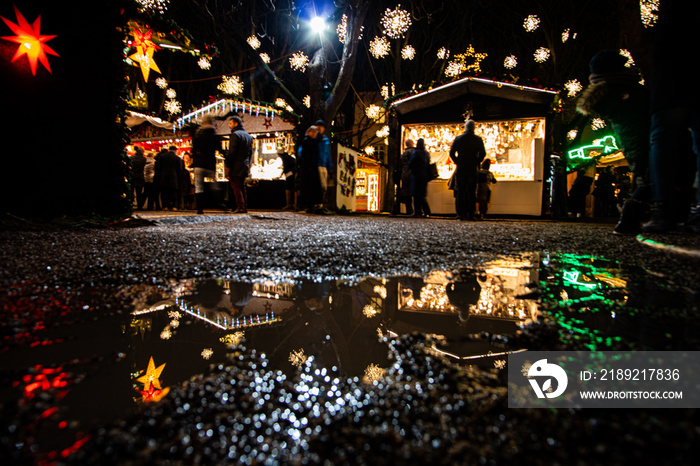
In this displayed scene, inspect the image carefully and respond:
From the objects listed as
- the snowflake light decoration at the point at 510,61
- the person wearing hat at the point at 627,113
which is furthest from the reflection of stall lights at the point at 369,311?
the snowflake light decoration at the point at 510,61

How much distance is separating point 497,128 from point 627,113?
7.92 metres

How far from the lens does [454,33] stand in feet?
53.4

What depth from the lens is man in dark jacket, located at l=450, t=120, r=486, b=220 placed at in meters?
7.20

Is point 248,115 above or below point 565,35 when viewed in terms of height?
below

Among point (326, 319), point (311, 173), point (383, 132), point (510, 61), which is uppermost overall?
point (510, 61)

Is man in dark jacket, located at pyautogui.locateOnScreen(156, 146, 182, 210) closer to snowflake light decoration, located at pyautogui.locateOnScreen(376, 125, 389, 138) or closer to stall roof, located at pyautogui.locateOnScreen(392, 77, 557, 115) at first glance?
stall roof, located at pyautogui.locateOnScreen(392, 77, 557, 115)

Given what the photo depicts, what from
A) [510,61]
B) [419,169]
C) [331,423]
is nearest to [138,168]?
[419,169]

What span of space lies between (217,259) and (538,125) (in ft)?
36.3

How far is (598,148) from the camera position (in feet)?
39.7

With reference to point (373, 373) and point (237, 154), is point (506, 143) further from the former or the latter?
point (373, 373)

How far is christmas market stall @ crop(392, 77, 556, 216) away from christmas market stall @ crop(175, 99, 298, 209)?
4647 millimetres

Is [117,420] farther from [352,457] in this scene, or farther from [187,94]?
[187,94]

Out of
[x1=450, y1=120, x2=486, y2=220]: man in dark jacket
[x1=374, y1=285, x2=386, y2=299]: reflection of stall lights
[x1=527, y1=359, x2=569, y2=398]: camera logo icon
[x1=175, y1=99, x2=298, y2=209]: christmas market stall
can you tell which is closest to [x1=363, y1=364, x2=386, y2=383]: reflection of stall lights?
[x1=527, y1=359, x2=569, y2=398]: camera logo icon

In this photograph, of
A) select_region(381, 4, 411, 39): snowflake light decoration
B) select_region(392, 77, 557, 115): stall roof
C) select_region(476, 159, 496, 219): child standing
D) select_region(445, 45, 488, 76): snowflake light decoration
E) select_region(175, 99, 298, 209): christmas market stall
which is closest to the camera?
select_region(476, 159, 496, 219): child standing
